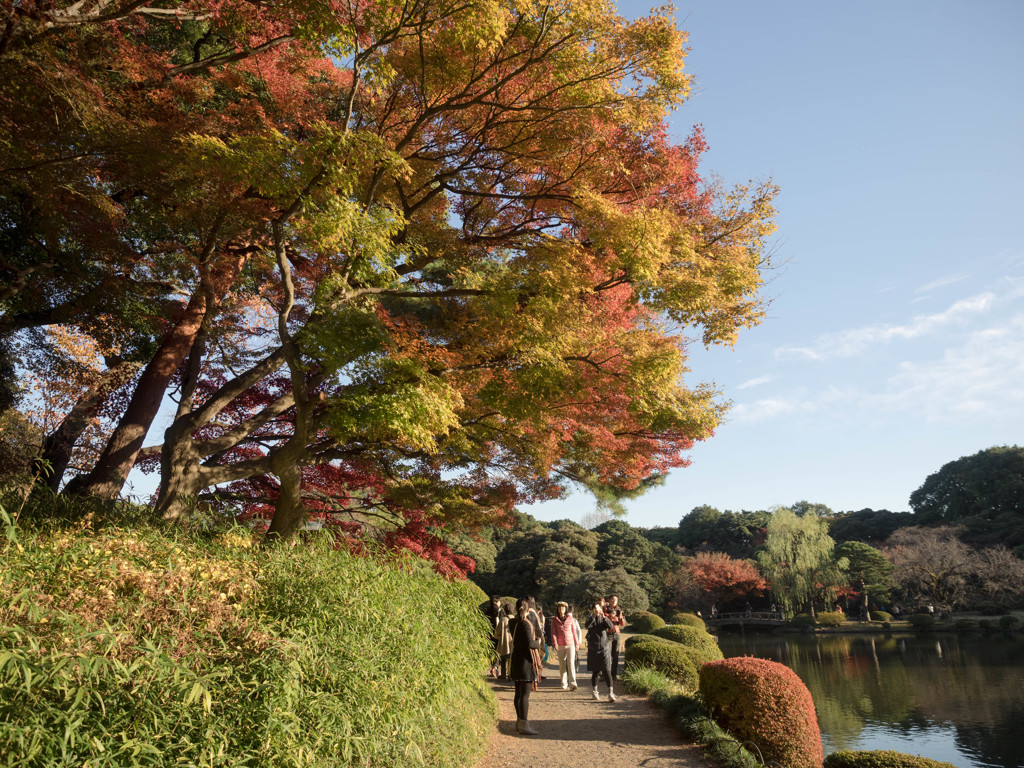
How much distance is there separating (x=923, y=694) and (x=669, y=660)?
8.32 metres

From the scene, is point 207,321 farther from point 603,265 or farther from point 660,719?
point 660,719

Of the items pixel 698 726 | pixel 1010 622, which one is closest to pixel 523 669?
pixel 698 726

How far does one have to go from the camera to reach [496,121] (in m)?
6.77

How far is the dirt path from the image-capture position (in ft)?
17.4

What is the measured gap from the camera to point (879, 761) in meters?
5.15

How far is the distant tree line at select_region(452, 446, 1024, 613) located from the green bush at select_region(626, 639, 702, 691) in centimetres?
1456

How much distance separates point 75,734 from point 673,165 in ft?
26.4

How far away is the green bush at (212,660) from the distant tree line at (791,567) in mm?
20495

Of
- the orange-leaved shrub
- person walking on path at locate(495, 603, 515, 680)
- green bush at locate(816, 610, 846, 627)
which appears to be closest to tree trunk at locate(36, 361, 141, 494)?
person walking on path at locate(495, 603, 515, 680)

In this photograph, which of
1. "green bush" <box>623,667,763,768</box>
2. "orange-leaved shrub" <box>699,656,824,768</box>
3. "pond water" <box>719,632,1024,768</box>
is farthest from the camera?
"pond water" <box>719,632,1024,768</box>

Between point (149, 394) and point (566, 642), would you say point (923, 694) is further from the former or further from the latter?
point (149, 394)

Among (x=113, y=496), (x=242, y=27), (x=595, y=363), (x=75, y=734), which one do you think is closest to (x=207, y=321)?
(x=113, y=496)

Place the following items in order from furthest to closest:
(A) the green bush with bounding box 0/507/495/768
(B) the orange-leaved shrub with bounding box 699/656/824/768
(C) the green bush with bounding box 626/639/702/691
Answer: (C) the green bush with bounding box 626/639/702/691
(B) the orange-leaved shrub with bounding box 699/656/824/768
(A) the green bush with bounding box 0/507/495/768

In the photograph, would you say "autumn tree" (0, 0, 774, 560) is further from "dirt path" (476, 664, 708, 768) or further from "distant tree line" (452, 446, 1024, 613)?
"distant tree line" (452, 446, 1024, 613)
